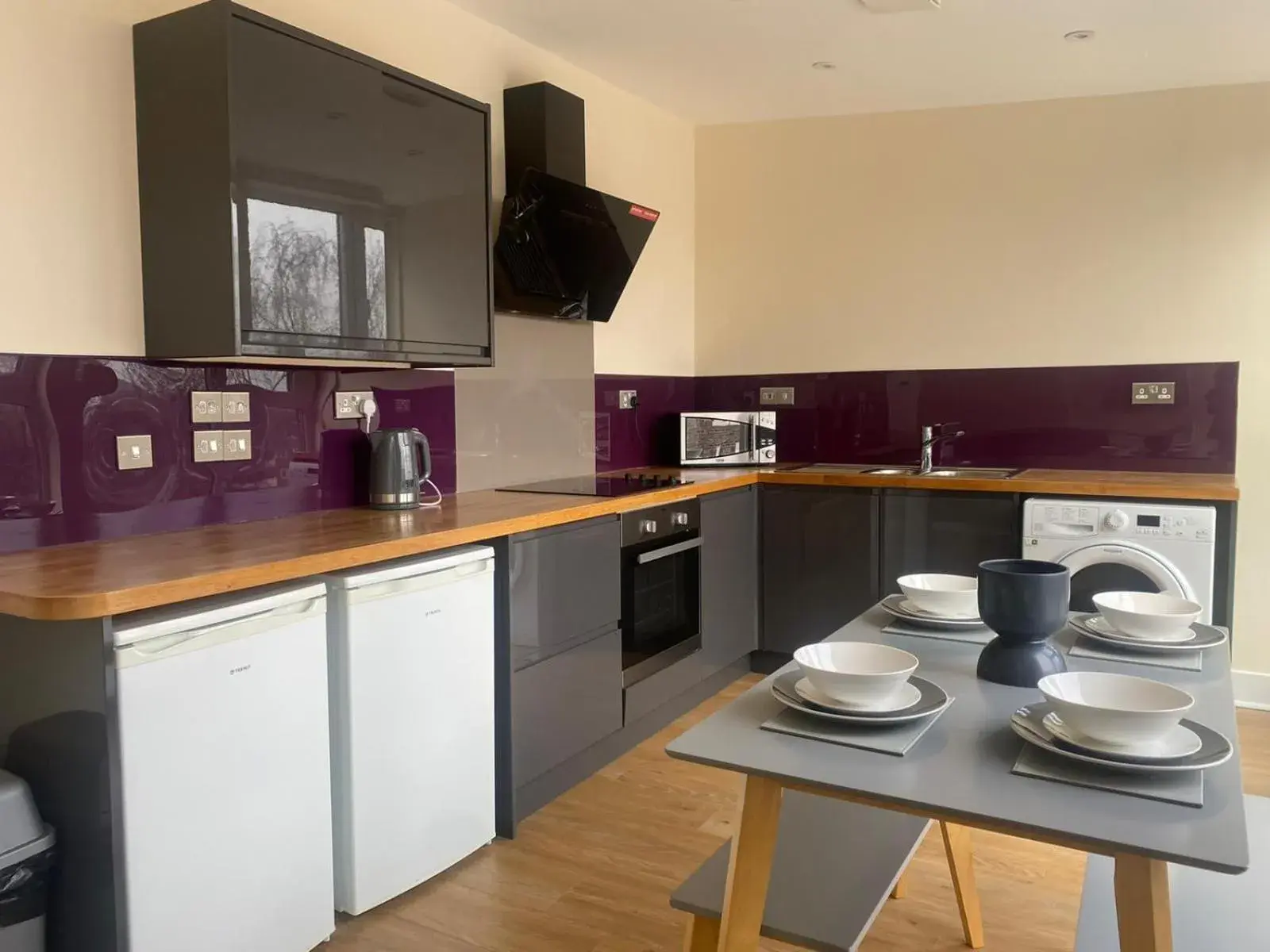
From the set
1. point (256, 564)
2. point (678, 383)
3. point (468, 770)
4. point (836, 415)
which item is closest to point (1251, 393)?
point (836, 415)

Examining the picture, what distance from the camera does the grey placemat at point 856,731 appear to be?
1.17 metres

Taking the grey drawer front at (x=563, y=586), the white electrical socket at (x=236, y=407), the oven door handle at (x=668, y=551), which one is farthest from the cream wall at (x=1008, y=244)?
the white electrical socket at (x=236, y=407)

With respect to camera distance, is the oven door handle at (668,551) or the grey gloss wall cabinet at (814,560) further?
the grey gloss wall cabinet at (814,560)

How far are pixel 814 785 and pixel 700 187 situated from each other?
397 centimetres

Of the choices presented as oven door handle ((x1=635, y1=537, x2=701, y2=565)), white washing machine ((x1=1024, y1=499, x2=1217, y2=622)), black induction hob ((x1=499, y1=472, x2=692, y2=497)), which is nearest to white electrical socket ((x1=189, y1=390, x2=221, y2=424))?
black induction hob ((x1=499, y1=472, x2=692, y2=497))

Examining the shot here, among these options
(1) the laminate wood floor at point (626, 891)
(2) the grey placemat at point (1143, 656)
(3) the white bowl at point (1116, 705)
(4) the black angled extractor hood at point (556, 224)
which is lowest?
(1) the laminate wood floor at point (626, 891)

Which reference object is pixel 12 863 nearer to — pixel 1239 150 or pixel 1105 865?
pixel 1105 865

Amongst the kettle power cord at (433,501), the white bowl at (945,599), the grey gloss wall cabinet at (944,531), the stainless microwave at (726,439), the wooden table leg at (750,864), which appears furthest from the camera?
the stainless microwave at (726,439)

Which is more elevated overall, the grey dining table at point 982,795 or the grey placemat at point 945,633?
the grey placemat at point 945,633

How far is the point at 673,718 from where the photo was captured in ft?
11.7

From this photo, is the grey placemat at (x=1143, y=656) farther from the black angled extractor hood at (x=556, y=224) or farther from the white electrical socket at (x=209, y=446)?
the black angled extractor hood at (x=556, y=224)

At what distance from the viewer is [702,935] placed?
1584 mm

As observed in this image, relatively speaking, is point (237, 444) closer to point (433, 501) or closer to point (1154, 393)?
point (433, 501)

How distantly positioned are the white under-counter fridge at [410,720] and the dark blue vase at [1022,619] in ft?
4.29
